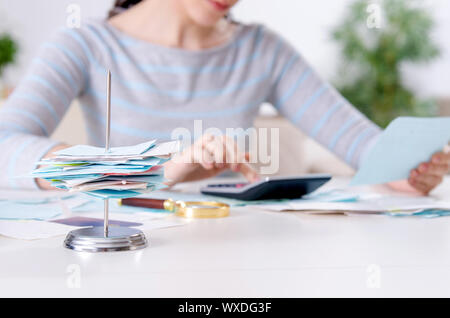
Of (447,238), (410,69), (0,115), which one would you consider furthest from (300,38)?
(447,238)

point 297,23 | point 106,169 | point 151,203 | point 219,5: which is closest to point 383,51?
point 297,23

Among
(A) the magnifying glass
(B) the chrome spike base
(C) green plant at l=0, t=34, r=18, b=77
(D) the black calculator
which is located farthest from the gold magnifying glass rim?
(C) green plant at l=0, t=34, r=18, b=77

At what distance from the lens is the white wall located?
456 cm

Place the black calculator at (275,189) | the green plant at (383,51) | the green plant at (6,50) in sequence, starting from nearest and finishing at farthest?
the black calculator at (275,189) → the green plant at (6,50) → the green plant at (383,51)

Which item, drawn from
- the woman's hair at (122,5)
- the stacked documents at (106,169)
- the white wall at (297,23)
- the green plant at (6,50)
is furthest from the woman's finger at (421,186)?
the white wall at (297,23)

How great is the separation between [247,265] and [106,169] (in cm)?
17

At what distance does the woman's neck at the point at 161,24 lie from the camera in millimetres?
1535

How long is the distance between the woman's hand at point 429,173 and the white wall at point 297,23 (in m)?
3.55

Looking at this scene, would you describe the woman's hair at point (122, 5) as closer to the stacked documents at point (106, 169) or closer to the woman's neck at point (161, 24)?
the woman's neck at point (161, 24)

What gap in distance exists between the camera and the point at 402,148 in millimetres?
997

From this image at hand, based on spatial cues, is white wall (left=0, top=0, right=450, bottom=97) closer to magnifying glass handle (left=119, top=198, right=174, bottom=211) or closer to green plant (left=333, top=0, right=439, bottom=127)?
green plant (left=333, top=0, right=439, bottom=127)

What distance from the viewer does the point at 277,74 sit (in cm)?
163

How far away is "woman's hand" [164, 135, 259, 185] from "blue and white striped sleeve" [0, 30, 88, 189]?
0.77ft
